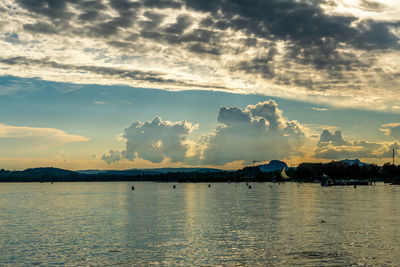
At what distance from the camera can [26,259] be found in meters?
44.5

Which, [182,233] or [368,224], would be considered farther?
[368,224]

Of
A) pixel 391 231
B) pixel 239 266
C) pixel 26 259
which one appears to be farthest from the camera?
pixel 391 231

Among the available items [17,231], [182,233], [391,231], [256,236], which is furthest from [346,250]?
[17,231]

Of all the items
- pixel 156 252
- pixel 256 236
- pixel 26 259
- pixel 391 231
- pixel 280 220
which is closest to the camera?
pixel 26 259

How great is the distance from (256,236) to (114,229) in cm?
2430

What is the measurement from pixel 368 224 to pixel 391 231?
8.92m

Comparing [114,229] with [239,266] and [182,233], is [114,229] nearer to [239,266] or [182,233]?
[182,233]

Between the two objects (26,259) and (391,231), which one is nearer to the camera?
(26,259)

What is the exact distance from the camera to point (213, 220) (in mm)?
80625

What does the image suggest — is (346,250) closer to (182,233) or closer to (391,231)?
(391,231)

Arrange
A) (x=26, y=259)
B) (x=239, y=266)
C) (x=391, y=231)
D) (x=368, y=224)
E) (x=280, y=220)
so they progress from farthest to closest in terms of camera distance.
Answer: (x=280, y=220) → (x=368, y=224) → (x=391, y=231) → (x=26, y=259) → (x=239, y=266)

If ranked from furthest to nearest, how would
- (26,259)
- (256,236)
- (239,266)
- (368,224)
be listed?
(368,224), (256,236), (26,259), (239,266)

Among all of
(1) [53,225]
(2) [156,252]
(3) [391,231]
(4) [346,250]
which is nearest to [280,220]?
(3) [391,231]

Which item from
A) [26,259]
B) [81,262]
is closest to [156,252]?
[81,262]
